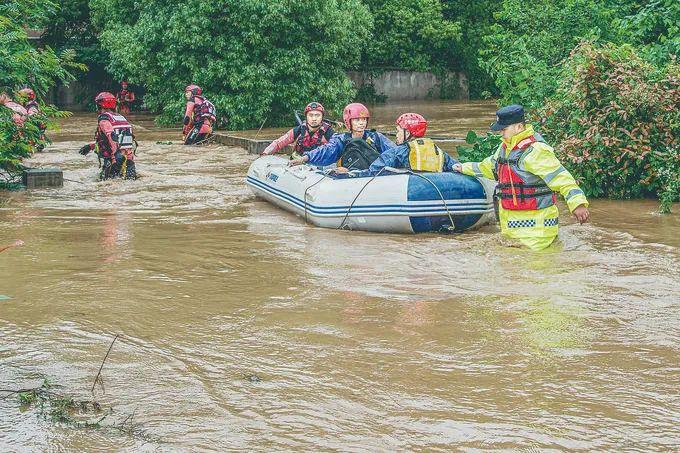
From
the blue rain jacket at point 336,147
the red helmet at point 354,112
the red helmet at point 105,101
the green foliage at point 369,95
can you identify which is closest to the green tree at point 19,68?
the red helmet at point 105,101

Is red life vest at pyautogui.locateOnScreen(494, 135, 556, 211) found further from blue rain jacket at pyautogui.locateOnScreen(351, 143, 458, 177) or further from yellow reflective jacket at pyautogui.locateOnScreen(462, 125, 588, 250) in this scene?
blue rain jacket at pyautogui.locateOnScreen(351, 143, 458, 177)

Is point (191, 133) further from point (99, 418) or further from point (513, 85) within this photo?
point (99, 418)

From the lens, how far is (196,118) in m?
22.4

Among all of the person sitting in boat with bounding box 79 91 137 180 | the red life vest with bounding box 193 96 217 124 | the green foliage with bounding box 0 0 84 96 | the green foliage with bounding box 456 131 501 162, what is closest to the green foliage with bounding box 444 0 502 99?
the red life vest with bounding box 193 96 217 124

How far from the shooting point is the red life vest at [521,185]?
9836mm

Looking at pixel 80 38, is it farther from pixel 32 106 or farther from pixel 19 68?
pixel 19 68

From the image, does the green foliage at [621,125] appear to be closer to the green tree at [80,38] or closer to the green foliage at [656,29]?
the green foliage at [656,29]

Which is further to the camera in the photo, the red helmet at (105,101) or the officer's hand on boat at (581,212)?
the red helmet at (105,101)

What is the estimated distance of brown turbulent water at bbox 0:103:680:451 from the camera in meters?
5.31

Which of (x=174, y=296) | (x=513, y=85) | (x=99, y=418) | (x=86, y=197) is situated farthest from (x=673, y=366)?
(x=513, y=85)

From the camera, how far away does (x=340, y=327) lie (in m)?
7.26

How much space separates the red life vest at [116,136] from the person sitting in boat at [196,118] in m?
6.61

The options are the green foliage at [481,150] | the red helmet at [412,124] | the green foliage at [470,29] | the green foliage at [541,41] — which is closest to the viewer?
the red helmet at [412,124]

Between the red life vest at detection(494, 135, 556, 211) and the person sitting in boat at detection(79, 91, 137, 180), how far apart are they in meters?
7.42
